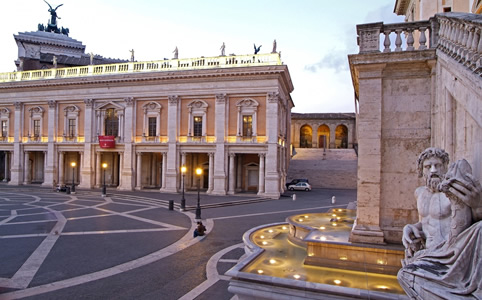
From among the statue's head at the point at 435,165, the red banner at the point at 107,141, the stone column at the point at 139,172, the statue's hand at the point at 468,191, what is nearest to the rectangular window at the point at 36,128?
the red banner at the point at 107,141

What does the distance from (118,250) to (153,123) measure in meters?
24.6

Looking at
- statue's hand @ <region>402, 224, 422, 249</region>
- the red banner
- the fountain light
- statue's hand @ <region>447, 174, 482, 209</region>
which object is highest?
the red banner

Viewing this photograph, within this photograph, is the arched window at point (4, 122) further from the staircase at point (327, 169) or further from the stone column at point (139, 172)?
the staircase at point (327, 169)

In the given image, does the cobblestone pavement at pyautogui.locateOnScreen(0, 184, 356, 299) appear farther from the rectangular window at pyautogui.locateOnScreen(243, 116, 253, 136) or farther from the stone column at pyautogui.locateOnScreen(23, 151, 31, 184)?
the stone column at pyautogui.locateOnScreen(23, 151, 31, 184)

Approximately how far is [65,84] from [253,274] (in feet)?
129

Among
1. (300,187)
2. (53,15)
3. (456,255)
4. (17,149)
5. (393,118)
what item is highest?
(53,15)

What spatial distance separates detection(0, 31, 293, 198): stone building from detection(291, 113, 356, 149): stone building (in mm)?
25068

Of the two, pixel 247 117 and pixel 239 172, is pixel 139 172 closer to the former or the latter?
pixel 239 172

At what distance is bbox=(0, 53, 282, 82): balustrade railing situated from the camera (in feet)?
105

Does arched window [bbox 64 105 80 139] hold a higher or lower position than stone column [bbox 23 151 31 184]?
higher

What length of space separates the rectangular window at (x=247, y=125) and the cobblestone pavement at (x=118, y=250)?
10256 millimetres

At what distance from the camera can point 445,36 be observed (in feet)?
23.6

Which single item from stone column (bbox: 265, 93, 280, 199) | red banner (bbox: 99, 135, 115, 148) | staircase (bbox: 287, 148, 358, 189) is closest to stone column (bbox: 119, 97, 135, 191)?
red banner (bbox: 99, 135, 115, 148)

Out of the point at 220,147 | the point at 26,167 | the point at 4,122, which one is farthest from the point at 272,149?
the point at 4,122
